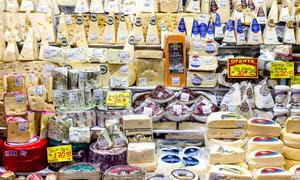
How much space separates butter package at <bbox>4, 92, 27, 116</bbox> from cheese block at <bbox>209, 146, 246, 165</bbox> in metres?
1.50

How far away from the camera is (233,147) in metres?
3.46

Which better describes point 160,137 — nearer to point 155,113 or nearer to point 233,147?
point 155,113

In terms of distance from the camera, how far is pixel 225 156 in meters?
3.33

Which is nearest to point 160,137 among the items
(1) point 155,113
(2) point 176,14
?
(1) point 155,113

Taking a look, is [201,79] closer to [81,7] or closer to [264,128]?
[264,128]

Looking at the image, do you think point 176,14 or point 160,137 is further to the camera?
point 176,14

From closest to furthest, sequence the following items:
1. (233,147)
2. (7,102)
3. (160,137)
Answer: (233,147) < (7,102) < (160,137)

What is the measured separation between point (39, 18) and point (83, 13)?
403mm

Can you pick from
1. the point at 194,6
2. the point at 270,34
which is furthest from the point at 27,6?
the point at 270,34

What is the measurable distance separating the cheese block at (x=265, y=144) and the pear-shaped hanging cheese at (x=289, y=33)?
1169mm

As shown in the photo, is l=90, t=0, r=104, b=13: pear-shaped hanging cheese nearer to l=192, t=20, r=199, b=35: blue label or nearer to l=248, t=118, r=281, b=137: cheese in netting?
l=192, t=20, r=199, b=35: blue label

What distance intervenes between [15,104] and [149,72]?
120 cm

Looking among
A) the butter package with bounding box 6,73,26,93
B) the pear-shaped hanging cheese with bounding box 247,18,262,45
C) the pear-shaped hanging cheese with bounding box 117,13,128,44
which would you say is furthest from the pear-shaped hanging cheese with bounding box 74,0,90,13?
the pear-shaped hanging cheese with bounding box 247,18,262,45

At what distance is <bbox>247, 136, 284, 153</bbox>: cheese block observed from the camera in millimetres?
3389
